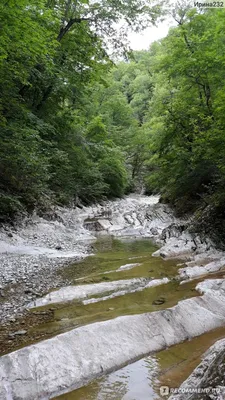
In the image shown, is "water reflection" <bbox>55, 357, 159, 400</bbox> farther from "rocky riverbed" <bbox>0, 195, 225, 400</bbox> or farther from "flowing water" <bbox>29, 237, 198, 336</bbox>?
"flowing water" <bbox>29, 237, 198, 336</bbox>

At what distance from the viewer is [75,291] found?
519cm

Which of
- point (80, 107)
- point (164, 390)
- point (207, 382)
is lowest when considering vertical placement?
point (164, 390)

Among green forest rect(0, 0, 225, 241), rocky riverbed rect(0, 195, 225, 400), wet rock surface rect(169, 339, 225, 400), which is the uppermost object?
green forest rect(0, 0, 225, 241)

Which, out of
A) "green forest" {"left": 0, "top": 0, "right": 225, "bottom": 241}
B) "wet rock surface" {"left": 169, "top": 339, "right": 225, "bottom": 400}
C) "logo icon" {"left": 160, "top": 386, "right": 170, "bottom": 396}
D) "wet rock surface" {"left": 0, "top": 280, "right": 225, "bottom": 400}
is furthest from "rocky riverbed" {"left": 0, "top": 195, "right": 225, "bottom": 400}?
"green forest" {"left": 0, "top": 0, "right": 225, "bottom": 241}

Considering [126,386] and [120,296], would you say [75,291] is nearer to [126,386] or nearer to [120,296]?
[120,296]

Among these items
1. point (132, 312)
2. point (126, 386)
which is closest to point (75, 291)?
point (132, 312)

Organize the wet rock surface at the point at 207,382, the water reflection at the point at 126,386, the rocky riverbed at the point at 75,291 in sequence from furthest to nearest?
the rocky riverbed at the point at 75,291
the water reflection at the point at 126,386
the wet rock surface at the point at 207,382

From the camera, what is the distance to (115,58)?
1580 cm

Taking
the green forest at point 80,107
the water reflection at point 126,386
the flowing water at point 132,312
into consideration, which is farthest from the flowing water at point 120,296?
the green forest at point 80,107

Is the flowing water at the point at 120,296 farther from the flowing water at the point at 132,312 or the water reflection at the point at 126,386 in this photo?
the water reflection at the point at 126,386

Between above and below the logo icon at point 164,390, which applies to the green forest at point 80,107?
above

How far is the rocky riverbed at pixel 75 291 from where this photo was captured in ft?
9.77

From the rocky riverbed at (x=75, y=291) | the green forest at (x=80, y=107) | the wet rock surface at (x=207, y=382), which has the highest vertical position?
the green forest at (x=80, y=107)

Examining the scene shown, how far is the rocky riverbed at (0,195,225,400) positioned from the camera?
2977 mm
